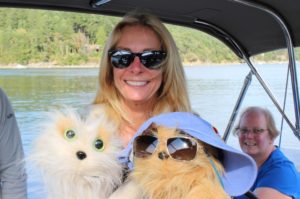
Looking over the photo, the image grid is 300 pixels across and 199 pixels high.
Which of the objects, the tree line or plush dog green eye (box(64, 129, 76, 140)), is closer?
plush dog green eye (box(64, 129, 76, 140))

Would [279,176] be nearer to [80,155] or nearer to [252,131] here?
[252,131]

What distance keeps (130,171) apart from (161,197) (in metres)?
0.16

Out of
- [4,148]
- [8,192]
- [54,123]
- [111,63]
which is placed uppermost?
[111,63]

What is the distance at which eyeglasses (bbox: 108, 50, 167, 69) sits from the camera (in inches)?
65.8

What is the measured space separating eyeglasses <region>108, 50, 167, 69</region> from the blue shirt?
1384 mm

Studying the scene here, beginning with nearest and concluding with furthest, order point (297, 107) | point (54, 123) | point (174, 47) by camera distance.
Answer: point (54, 123) < point (174, 47) < point (297, 107)

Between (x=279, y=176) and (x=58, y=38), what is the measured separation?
200 cm

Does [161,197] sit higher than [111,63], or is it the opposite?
[111,63]

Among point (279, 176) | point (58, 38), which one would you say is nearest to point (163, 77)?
point (279, 176)

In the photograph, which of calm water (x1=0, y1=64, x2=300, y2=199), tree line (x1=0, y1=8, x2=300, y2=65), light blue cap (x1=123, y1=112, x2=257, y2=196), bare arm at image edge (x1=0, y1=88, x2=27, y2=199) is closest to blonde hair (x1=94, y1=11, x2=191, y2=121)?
bare arm at image edge (x1=0, y1=88, x2=27, y2=199)

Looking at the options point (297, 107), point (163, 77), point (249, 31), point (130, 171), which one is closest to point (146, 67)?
point (163, 77)

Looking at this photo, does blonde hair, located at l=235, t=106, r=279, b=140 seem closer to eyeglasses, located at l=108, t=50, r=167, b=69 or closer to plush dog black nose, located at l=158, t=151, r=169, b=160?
eyeglasses, located at l=108, t=50, r=167, b=69

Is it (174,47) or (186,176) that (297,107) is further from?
(186,176)

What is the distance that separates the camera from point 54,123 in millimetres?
1275
